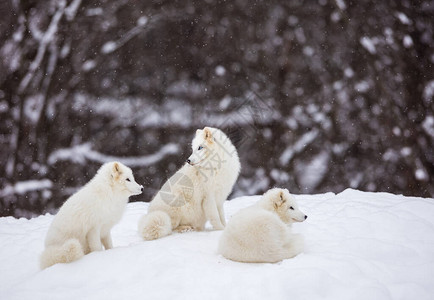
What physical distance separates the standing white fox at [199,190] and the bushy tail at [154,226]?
2.5 inches

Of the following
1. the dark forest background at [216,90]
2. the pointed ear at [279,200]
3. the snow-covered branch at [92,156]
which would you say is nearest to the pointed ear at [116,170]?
the pointed ear at [279,200]

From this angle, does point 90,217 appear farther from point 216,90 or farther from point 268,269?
point 216,90

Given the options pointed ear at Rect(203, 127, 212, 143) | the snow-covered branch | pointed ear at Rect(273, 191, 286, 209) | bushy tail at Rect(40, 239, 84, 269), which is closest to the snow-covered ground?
bushy tail at Rect(40, 239, 84, 269)

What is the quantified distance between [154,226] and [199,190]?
2.21 ft

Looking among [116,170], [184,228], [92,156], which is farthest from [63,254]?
[92,156]

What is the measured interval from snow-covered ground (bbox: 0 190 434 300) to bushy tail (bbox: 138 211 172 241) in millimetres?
157

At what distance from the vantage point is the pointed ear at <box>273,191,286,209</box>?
12.8ft

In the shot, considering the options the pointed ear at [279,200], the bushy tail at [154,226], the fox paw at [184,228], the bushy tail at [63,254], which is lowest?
the fox paw at [184,228]

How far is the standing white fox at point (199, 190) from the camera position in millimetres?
4223

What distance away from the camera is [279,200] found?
392 cm

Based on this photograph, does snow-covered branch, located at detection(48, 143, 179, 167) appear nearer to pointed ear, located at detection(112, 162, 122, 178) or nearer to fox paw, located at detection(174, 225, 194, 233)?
fox paw, located at detection(174, 225, 194, 233)

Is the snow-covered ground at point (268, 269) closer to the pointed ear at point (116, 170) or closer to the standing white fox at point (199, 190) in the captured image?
the standing white fox at point (199, 190)

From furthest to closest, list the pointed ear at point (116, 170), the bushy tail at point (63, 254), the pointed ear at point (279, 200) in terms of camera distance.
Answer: the pointed ear at point (279, 200) < the pointed ear at point (116, 170) < the bushy tail at point (63, 254)

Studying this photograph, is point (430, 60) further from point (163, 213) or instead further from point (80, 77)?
point (80, 77)
